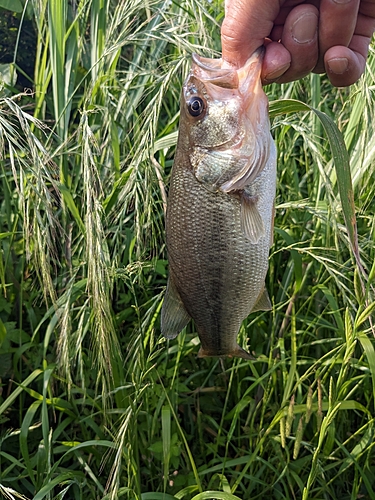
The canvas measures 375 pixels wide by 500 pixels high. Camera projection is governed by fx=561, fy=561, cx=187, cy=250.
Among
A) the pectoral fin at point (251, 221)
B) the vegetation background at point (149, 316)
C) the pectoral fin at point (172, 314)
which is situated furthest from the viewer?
the vegetation background at point (149, 316)

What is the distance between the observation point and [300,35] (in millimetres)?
1289

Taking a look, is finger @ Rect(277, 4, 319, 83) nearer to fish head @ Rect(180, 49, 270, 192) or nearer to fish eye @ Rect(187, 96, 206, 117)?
fish head @ Rect(180, 49, 270, 192)

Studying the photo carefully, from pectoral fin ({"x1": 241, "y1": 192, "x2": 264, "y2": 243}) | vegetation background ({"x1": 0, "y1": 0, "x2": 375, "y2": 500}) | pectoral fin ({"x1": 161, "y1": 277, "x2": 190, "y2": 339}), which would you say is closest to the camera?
pectoral fin ({"x1": 241, "y1": 192, "x2": 264, "y2": 243})

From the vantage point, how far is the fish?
3.88 feet

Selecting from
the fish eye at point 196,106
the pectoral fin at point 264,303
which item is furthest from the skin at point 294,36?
the pectoral fin at point 264,303

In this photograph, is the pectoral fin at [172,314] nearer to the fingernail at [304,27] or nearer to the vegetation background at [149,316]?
the vegetation background at [149,316]

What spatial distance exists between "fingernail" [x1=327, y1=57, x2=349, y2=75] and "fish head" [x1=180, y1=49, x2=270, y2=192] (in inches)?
6.8

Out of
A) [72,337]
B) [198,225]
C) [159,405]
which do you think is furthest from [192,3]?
[159,405]

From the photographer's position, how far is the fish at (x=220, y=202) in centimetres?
118

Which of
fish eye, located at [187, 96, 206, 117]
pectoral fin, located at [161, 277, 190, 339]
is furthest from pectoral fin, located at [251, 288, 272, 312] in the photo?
fish eye, located at [187, 96, 206, 117]

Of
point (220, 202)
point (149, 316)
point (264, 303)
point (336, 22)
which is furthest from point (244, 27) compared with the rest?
point (149, 316)

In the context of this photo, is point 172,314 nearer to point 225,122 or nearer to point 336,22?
point 225,122

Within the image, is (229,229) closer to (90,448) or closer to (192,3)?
(192,3)

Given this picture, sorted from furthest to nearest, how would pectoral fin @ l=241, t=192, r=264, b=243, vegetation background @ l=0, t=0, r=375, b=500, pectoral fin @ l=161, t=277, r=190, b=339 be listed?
1. vegetation background @ l=0, t=0, r=375, b=500
2. pectoral fin @ l=161, t=277, r=190, b=339
3. pectoral fin @ l=241, t=192, r=264, b=243
